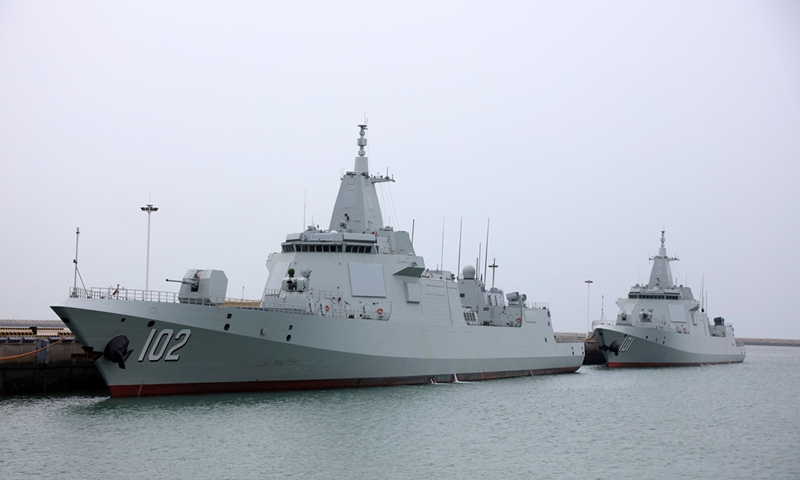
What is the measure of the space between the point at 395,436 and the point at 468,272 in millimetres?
17419

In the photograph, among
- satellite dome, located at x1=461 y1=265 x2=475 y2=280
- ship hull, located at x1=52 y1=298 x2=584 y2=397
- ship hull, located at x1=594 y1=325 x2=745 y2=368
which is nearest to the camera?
ship hull, located at x1=52 y1=298 x2=584 y2=397

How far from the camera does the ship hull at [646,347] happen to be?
4222 centimetres

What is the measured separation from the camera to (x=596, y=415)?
23344 mm

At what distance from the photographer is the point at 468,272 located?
3547cm

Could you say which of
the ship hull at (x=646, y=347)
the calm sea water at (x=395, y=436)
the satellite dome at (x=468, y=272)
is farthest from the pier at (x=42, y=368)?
the ship hull at (x=646, y=347)

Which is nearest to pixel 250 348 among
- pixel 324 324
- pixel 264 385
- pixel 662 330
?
pixel 264 385

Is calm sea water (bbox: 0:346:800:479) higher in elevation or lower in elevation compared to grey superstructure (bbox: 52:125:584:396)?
lower

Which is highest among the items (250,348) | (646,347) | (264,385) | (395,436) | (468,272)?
(468,272)

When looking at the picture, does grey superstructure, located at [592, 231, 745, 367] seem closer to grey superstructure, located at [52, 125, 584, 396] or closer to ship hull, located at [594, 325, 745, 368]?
ship hull, located at [594, 325, 745, 368]

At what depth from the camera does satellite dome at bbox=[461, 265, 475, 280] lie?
116 ft

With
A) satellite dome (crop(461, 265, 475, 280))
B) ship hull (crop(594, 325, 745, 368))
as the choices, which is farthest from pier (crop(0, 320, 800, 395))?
ship hull (crop(594, 325, 745, 368))

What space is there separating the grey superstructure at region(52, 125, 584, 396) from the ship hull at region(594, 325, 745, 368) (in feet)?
28.7

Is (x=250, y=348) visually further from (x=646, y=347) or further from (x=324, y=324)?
(x=646, y=347)

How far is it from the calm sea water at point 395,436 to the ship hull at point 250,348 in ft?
1.80
